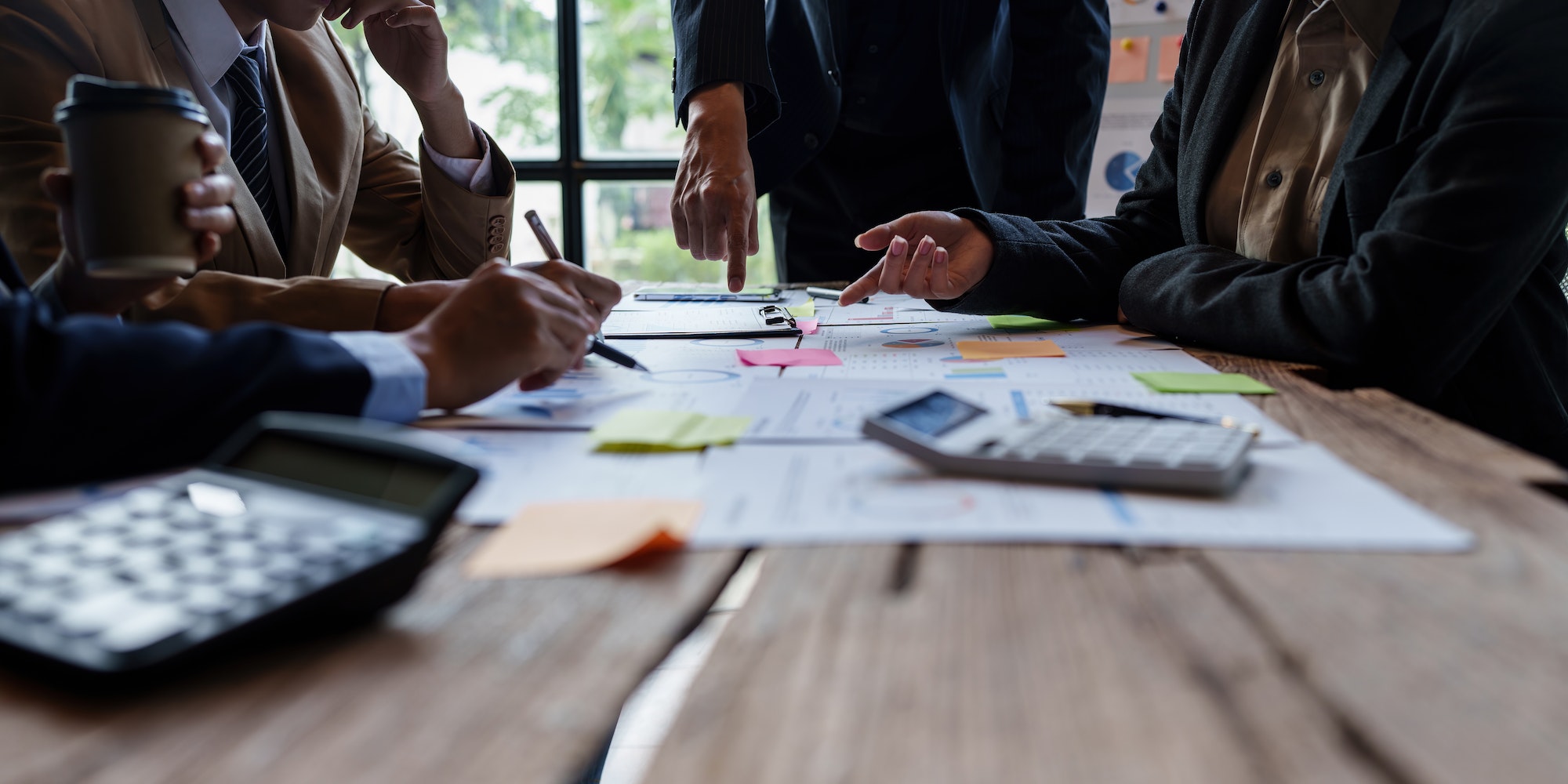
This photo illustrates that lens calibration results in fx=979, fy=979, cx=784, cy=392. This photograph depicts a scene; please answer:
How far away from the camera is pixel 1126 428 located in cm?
63

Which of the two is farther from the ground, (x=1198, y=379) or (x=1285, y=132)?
(x=1285, y=132)

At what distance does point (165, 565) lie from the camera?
380 millimetres

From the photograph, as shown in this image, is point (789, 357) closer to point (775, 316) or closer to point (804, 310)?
point (775, 316)

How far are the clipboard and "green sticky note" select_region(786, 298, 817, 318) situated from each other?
0.02 metres

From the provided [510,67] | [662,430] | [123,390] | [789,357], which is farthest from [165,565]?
[510,67]

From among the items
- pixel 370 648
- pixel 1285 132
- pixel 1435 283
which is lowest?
pixel 370 648

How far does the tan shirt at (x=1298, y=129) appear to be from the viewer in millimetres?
1144

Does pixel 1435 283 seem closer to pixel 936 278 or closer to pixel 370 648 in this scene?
pixel 936 278

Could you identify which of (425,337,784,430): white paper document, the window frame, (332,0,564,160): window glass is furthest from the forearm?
(332,0,564,160): window glass

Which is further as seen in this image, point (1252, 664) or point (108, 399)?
point (108, 399)

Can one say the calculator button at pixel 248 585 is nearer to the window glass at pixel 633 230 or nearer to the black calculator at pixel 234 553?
the black calculator at pixel 234 553

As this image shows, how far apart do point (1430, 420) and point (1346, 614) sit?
0.42 m

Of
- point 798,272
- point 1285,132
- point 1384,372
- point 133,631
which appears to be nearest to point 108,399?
point 133,631

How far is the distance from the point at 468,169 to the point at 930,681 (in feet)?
5.43
